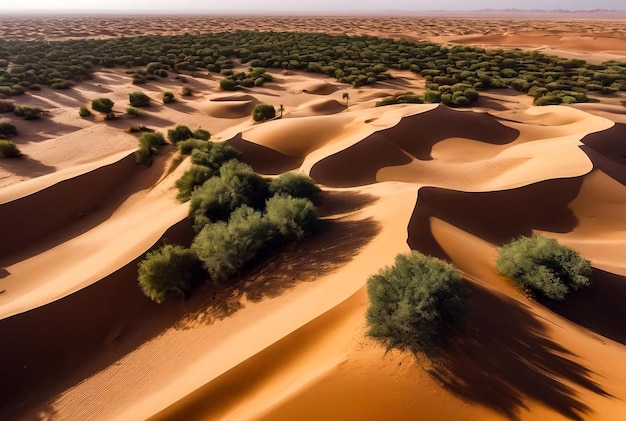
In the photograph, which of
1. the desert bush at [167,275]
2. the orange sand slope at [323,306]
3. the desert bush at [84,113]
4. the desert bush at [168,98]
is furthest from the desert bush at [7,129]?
the desert bush at [167,275]

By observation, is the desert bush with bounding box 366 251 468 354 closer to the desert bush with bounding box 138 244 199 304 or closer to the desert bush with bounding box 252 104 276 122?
the desert bush with bounding box 138 244 199 304

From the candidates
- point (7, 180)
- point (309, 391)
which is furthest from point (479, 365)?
point (7, 180)

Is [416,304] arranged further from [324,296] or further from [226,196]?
[226,196]

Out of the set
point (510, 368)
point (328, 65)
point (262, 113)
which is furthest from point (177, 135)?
point (328, 65)

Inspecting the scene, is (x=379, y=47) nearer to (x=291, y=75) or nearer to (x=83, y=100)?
(x=291, y=75)

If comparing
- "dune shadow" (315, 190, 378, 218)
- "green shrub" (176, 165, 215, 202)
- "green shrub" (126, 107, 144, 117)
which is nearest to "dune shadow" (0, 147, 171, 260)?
"green shrub" (176, 165, 215, 202)

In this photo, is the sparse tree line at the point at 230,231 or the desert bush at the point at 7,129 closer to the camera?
the sparse tree line at the point at 230,231

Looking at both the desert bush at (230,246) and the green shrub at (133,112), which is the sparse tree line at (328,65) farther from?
the desert bush at (230,246)
